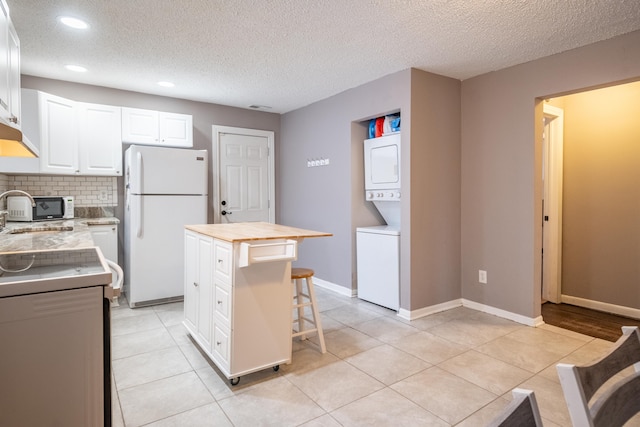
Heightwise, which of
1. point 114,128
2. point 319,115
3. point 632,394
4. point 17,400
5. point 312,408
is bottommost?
point 312,408

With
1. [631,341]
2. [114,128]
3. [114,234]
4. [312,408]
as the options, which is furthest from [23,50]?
[631,341]

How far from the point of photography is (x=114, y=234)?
3770 millimetres

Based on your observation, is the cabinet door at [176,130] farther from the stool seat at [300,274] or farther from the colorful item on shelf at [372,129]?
the stool seat at [300,274]

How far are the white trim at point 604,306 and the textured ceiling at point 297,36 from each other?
2501 millimetres

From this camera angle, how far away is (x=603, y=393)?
0.78m

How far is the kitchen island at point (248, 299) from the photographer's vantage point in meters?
2.15

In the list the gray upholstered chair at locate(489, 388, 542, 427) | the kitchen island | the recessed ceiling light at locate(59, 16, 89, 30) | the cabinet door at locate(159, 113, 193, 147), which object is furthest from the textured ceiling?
the gray upholstered chair at locate(489, 388, 542, 427)

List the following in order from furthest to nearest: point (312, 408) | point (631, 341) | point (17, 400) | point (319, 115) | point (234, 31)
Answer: point (319, 115)
point (234, 31)
point (312, 408)
point (17, 400)
point (631, 341)

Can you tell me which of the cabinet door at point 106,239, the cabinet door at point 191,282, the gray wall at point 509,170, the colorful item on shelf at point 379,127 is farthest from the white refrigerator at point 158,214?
the gray wall at point 509,170

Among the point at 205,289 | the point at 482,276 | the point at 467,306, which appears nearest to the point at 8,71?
the point at 205,289

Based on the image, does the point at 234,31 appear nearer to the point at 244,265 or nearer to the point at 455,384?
the point at 244,265

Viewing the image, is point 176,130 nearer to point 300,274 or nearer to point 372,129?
point 372,129

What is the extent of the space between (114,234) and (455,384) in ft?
11.4

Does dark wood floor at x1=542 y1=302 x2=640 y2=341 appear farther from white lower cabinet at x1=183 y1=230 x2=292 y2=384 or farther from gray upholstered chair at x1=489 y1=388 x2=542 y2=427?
gray upholstered chair at x1=489 y1=388 x2=542 y2=427
